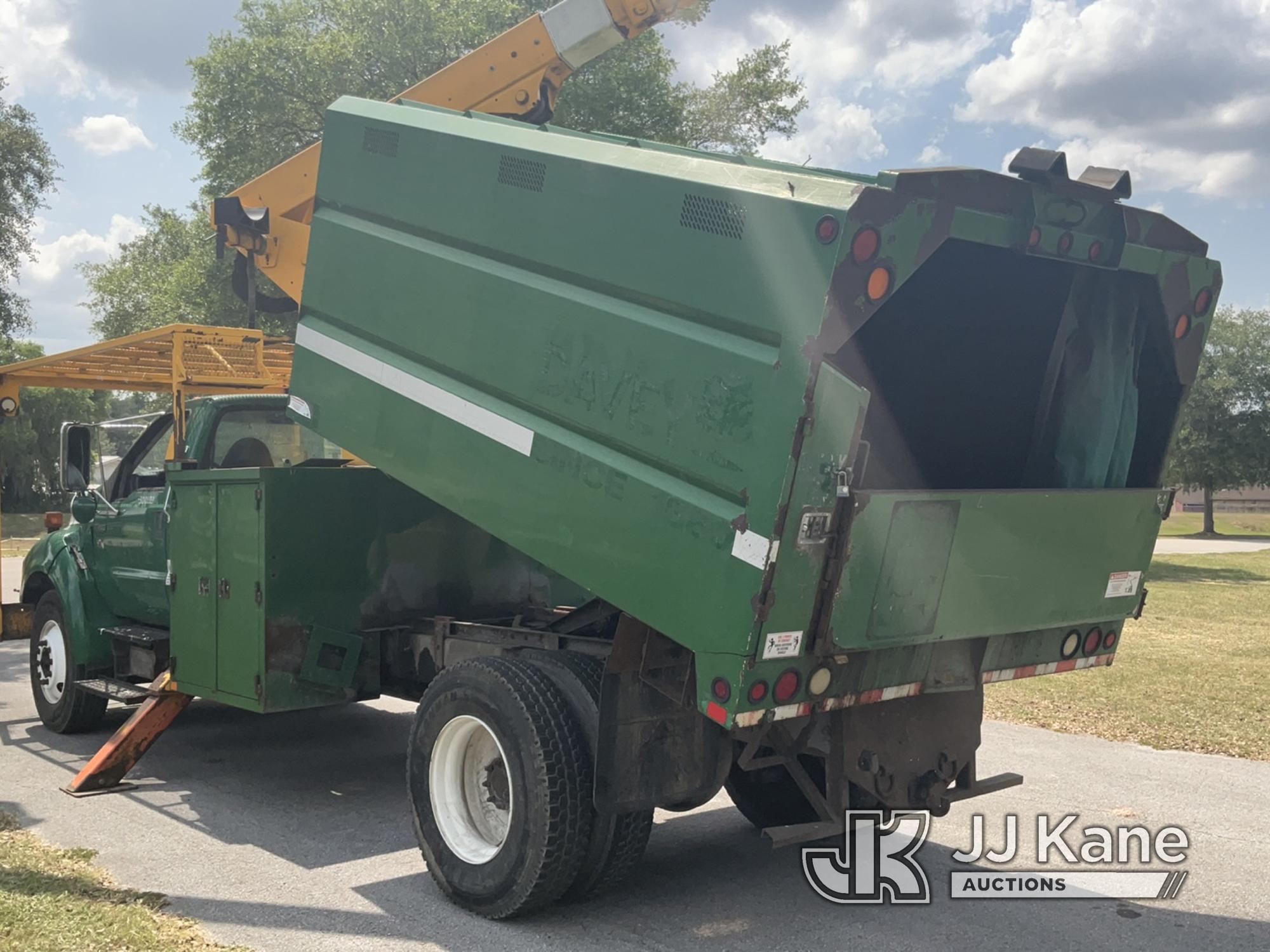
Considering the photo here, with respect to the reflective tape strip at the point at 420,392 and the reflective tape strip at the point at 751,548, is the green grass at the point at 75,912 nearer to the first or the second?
the reflective tape strip at the point at 420,392

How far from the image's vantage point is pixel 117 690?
7543mm

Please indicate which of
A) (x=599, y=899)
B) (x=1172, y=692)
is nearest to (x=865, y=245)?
(x=599, y=899)

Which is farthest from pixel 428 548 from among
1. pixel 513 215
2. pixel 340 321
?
pixel 513 215

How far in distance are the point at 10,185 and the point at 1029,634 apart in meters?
28.8

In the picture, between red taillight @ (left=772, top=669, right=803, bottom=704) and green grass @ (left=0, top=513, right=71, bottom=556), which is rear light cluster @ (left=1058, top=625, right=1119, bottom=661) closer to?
red taillight @ (left=772, top=669, right=803, bottom=704)

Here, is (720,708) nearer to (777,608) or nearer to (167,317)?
(777,608)

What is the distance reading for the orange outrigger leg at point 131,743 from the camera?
680 centimetres

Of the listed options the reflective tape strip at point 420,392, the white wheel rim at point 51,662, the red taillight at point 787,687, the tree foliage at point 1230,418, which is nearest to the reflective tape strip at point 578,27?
the reflective tape strip at point 420,392

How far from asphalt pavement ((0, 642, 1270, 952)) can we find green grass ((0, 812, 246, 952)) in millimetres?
149

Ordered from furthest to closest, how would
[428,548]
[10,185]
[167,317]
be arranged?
[10,185] → [167,317] → [428,548]

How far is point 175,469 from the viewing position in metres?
7.05

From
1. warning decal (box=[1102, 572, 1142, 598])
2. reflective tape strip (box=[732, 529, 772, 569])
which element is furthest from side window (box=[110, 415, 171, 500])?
warning decal (box=[1102, 572, 1142, 598])

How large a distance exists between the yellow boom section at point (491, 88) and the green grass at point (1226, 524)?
137 feet

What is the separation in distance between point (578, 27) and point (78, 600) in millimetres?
5306
